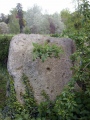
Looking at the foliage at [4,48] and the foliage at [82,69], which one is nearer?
the foliage at [82,69]

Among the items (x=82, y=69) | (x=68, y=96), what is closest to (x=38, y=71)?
(x=82, y=69)

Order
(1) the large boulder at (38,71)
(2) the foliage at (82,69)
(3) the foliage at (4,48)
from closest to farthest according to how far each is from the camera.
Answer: (2) the foliage at (82,69)
(1) the large boulder at (38,71)
(3) the foliage at (4,48)

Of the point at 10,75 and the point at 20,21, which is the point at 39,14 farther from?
the point at 10,75

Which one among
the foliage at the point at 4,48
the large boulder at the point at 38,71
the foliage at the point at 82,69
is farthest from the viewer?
the foliage at the point at 4,48

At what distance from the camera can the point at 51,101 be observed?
4852 mm

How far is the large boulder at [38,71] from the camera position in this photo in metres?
4.93

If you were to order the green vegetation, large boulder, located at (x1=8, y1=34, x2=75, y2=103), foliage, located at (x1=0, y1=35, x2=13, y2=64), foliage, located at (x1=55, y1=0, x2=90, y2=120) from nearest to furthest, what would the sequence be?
the green vegetation
foliage, located at (x1=55, y1=0, x2=90, y2=120)
large boulder, located at (x1=8, y1=34, x2=75, y2=103)
foliage, located at (x1=0, y1=35, x2=13, y2=64)

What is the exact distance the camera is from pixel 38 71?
16.3 ft

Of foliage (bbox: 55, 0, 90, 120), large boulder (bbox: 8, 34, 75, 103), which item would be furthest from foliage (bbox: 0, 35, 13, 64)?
foliage (bbox: 55, 0, 90, 120)

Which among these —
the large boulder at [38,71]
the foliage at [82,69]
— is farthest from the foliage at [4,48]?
the foliage at [82,69]

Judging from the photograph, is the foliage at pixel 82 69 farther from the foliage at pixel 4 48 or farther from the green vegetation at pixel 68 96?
the foliage at pixel 4 48

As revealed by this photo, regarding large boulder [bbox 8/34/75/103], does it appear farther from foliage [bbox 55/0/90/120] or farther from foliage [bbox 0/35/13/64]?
foliage [bbox 0/35/13/64]

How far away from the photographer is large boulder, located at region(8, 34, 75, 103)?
16.2 feet

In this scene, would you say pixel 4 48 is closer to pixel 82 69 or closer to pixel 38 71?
pixel 38 71
